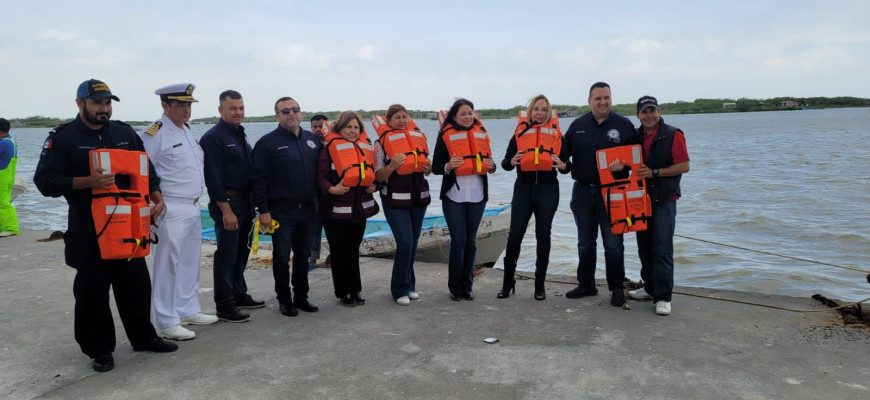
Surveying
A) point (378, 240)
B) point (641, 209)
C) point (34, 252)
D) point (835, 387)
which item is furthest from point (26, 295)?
point (835, 387)

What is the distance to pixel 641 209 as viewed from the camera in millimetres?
5285

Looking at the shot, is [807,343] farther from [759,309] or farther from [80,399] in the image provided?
[80,399]

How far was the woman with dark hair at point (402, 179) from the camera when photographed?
556 centimetres

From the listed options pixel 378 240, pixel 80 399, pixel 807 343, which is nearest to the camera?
pixel 80 399

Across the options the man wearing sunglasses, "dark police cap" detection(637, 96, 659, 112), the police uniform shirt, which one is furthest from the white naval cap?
"dark police cap" detection(637, 96, 659, 112)

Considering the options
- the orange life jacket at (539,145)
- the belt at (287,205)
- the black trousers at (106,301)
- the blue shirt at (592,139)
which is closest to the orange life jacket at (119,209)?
the black trousers at (106,301)

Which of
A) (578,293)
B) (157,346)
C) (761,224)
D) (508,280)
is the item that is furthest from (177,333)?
(761,224)

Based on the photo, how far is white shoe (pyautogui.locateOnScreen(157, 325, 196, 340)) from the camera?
4.66 meters

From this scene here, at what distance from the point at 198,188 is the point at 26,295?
9.19 ft

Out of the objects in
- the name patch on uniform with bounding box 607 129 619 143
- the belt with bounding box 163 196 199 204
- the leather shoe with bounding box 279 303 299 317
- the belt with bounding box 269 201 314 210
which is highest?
the name patch on uniform with bounding box 607 129 619 143

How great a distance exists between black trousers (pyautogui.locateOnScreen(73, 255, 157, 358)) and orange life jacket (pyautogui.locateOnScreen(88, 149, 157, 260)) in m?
0.22

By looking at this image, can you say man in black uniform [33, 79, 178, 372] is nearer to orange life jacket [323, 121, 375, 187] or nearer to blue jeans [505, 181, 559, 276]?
orange life jacket [323, 121, 375, 187]

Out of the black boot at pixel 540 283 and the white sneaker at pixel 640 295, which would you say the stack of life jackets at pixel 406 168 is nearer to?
the black boot at pixel 540 283

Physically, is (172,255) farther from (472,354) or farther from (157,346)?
(472,354)
